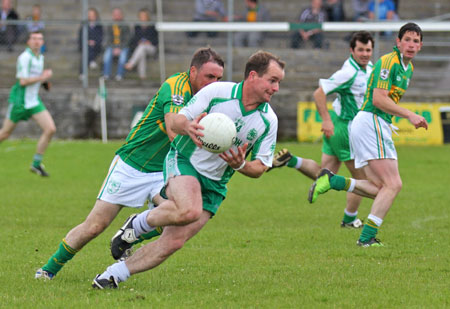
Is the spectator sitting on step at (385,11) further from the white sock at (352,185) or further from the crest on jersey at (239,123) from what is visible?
the crest on jersey at (239,123)

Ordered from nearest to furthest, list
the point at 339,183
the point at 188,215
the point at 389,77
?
the point at 188,215 → the point at 389,77 → the point at 339,183

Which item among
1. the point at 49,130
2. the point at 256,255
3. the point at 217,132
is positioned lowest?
the point at 49,130

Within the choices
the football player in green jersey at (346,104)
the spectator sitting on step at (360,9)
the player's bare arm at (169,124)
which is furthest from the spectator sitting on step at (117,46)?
the player's bare arm at (169,124)

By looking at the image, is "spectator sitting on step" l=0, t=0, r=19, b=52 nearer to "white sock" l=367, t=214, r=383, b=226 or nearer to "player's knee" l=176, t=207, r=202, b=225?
"white sock" l=367, t=214, r=383, b=226

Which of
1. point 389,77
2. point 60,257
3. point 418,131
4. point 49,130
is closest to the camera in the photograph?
point 60,257

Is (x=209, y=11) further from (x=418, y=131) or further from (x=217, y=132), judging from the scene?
(x=217, y=132)

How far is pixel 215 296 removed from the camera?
22.4ft

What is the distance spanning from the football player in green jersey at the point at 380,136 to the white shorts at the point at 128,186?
2.64 m

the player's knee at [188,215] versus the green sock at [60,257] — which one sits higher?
the player's knee at [188,215]

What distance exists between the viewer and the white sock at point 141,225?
7.06 meters

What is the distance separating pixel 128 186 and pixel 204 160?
39.4 inches

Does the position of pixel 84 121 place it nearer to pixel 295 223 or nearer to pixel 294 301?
pixel 295 223

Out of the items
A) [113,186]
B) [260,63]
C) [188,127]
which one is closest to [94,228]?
[113,186]

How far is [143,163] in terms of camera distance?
773cm
